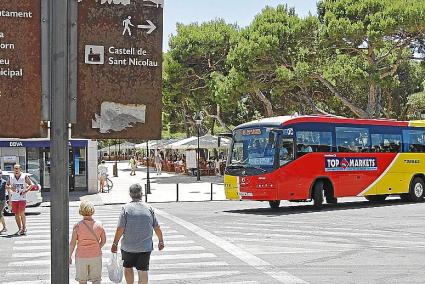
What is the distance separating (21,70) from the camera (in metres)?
3.69

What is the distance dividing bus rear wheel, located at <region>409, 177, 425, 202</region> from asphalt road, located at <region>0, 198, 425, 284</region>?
10.8 feet

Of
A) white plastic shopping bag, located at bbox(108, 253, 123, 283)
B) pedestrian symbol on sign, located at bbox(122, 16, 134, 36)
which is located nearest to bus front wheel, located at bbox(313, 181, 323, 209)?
white plastic shopping bag, located at bbox(108, 253, 123, 283)

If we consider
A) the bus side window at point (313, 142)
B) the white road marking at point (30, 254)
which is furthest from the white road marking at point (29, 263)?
the bus side window at point (313, 142)

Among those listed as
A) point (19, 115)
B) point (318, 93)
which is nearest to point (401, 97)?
point (318, 93)

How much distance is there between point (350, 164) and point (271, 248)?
1059cm

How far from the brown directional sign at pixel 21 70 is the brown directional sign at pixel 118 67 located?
0.25m

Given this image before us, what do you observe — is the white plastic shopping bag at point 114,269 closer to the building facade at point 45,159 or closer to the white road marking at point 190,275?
the white road marking at point 190,275

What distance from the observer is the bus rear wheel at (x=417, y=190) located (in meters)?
24.8

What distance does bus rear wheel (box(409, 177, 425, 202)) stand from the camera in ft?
81.4

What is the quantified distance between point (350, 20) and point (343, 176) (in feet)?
52.7

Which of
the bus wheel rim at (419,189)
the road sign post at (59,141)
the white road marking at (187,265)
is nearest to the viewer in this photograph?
the road sign post at (59,141)

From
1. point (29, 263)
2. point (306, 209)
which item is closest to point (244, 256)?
point (29, 263)

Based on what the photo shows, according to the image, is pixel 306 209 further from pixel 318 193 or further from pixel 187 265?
pixel 187 265

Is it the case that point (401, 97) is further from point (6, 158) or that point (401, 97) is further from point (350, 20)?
point (6, 158)
